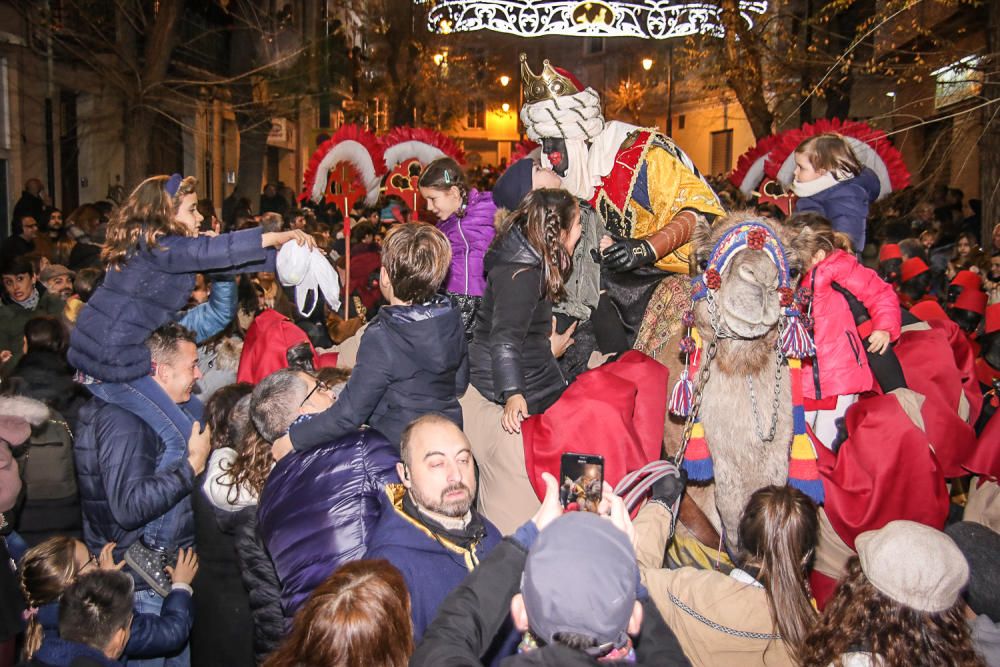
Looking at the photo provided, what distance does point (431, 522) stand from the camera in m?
2.83

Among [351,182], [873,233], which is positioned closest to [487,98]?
[873,233]

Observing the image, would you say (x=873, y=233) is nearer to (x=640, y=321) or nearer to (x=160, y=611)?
(x=640, y=321)

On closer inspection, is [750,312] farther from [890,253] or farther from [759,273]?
[890,253]

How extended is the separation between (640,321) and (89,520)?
2890 mm

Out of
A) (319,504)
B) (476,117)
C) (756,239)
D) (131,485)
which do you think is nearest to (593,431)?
(756,239)

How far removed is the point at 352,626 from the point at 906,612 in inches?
62.0

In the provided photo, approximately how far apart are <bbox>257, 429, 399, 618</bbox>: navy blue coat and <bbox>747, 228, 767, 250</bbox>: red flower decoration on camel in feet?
5.30

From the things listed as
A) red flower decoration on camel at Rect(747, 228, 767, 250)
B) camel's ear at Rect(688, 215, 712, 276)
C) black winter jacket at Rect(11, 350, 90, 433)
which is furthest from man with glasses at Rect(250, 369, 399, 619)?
black winter jacket at Rect(11, 350, 90, 433)

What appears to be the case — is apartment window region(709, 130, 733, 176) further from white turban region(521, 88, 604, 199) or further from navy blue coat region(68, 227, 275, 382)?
navy blue coat region(68, 227, 275, 382)

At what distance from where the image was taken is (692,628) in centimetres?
286

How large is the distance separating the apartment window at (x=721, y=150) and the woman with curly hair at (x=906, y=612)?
34.0 m

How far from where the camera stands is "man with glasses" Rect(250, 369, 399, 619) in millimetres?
3012

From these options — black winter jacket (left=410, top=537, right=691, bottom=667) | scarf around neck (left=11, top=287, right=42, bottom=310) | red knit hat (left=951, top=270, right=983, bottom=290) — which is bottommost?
black winter jacket (left=410, top=537, right=691, bottom=667)

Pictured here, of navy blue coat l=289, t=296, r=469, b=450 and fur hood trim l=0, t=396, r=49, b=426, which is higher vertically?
navy blue coat l=289, t=296, r=469, b=450
